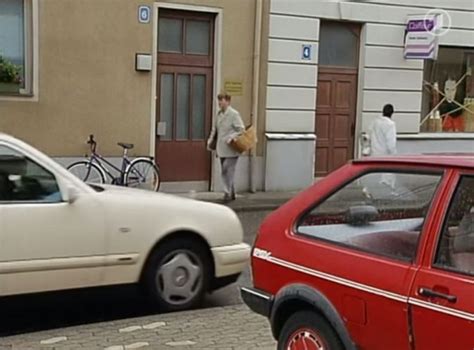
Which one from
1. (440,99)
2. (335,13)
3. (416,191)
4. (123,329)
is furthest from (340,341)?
(440,99)

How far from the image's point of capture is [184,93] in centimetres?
1352

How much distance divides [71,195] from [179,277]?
1.22 m

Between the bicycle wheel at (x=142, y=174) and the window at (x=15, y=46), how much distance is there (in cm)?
213

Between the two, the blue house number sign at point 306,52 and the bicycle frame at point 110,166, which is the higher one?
the blue house number sign at point 306,52

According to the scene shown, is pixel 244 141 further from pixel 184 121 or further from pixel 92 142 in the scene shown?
pixel 92 142

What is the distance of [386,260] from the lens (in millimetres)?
3699

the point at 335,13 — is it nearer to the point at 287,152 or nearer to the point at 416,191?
the point at 287,152

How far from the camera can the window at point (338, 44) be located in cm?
1485

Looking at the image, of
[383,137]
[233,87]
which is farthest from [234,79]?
[383,137]

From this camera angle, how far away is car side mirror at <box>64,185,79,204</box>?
568 centimetres

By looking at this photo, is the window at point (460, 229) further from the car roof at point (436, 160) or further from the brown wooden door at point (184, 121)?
the brown wooden door at point (184, 121)

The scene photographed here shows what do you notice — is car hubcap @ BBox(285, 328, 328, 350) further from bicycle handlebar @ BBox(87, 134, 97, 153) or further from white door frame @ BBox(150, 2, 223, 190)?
white door frame @ BBox(150, 2, 223, 190)

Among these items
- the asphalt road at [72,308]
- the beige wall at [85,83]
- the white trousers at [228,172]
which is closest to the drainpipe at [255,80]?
the white trousers at [228,172]

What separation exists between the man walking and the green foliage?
3.38 meters
